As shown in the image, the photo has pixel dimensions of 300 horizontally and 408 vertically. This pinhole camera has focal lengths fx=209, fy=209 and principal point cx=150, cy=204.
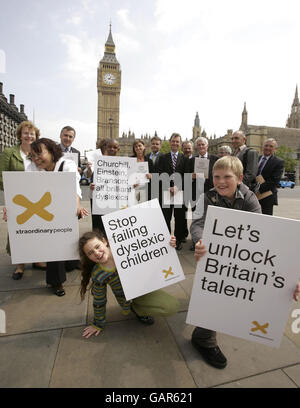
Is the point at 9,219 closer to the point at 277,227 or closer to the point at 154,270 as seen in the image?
the point at 154,270

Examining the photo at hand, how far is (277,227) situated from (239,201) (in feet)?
1.44

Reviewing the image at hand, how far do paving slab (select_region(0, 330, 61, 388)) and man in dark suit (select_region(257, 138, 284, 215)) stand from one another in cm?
392

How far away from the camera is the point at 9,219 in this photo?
2229 millimetres

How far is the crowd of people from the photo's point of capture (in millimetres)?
1828

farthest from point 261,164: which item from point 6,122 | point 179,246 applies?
point 6,122

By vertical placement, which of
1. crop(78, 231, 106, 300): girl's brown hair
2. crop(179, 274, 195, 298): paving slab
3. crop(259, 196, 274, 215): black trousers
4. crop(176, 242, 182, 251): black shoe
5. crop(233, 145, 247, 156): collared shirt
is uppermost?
crop(233, 145, 247, 156): collared shirt

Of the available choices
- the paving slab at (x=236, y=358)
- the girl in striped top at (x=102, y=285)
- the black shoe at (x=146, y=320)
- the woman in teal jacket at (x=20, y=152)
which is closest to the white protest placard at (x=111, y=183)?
the woman in teal jacket at (x=20, y=152)

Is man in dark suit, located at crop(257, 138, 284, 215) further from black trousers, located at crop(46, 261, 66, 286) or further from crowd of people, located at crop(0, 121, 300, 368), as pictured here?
black trousers, located at crop(46, 261, 66, 286)

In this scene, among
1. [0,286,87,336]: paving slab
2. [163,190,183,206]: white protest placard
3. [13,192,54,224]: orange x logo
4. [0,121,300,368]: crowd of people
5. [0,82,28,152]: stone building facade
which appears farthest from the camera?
[0,82,28,152]: stone building facade

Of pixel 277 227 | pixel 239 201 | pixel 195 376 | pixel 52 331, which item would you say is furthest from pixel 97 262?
pixel 277 227

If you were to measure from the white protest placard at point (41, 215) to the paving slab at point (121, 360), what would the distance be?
869mm

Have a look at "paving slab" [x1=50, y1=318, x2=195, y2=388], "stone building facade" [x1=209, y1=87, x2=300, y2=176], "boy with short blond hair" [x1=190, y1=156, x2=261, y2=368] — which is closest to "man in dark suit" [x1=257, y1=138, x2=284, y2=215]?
"boy with short blond hair" [x1=190, y1=156, x2=261, y2=368]

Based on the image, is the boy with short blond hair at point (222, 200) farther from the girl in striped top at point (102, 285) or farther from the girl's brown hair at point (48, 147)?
the girl's brown hair at point (48, 147)

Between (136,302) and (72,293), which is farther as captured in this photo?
(72,293)
